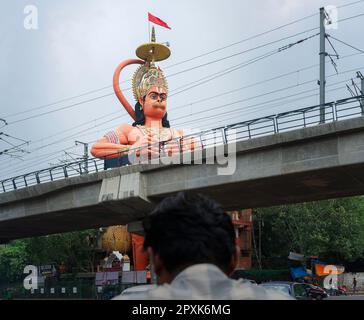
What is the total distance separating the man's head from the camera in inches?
86.3

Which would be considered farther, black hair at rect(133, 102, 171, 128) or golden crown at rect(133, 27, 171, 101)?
black hair at rect(133, 102, 171, 128)

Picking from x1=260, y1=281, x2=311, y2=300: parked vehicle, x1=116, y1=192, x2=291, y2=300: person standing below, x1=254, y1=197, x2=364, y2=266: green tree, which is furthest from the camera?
x1=254, y1=197, x2=364, y2=266: green tree

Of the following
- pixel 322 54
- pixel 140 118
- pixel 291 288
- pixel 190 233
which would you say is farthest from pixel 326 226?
pixel 190 233

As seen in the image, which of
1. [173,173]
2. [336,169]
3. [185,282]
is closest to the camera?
[185,282]

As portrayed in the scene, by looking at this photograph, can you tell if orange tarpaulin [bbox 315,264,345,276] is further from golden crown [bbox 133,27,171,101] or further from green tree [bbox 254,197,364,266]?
golden crown [bbox 133,27,171,101]

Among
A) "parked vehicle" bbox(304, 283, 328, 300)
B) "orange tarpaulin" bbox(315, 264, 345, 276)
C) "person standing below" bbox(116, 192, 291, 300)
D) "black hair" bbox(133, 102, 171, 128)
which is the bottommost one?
"orange tarpaulin" bbox(315, 264, 345, 276)

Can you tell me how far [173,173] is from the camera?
23.0 metres

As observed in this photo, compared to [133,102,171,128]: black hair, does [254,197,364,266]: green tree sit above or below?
below

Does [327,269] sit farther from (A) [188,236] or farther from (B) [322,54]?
(A) [188,236]

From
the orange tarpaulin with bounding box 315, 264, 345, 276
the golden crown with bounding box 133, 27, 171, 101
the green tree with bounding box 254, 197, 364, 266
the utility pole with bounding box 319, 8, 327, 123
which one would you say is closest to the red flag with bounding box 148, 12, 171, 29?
the golden crown with bounding box 133, 27, 171, 101

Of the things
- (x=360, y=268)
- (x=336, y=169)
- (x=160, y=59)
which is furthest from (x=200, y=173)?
(x=360, y=268)

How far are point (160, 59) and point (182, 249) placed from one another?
35.5 meters

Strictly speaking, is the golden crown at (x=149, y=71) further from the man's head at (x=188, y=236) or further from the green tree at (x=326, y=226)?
the man's head at (x=188, y=236)
